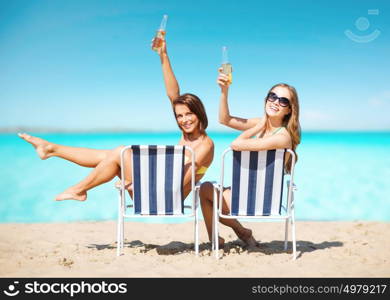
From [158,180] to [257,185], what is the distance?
0.89 m

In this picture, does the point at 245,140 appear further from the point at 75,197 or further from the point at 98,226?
the point at 98,226

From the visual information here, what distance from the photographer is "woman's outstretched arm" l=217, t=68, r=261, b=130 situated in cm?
390

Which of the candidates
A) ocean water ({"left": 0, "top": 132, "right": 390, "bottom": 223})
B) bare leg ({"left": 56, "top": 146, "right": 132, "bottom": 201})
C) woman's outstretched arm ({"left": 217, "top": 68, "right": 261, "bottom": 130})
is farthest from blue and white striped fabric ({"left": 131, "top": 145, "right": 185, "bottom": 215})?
ocean water ({"left": 0, "top": 132, "right": 390, "bottom": 223})

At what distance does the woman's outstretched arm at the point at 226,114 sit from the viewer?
390 centimetres

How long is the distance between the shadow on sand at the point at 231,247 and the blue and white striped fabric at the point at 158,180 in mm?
652

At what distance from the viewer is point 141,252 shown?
412cm

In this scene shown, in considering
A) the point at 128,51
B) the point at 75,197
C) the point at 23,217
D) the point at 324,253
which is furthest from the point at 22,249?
the point at 128,51

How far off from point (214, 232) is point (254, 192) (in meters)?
0.73

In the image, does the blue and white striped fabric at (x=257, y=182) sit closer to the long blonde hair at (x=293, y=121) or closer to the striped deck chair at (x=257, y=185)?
the striped deck chair at (x=257, y=185)

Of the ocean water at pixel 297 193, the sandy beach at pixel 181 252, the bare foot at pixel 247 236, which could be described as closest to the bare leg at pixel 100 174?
the sandy beach at pixel 181 252

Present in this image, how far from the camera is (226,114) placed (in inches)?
164

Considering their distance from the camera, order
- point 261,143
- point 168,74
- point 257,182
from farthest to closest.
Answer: point 168,74, point 257,182, point 261,143

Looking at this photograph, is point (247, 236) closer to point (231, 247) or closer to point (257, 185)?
point (231, 247)

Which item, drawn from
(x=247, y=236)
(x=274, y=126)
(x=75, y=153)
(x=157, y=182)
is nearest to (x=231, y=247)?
(x=247, y=236)
